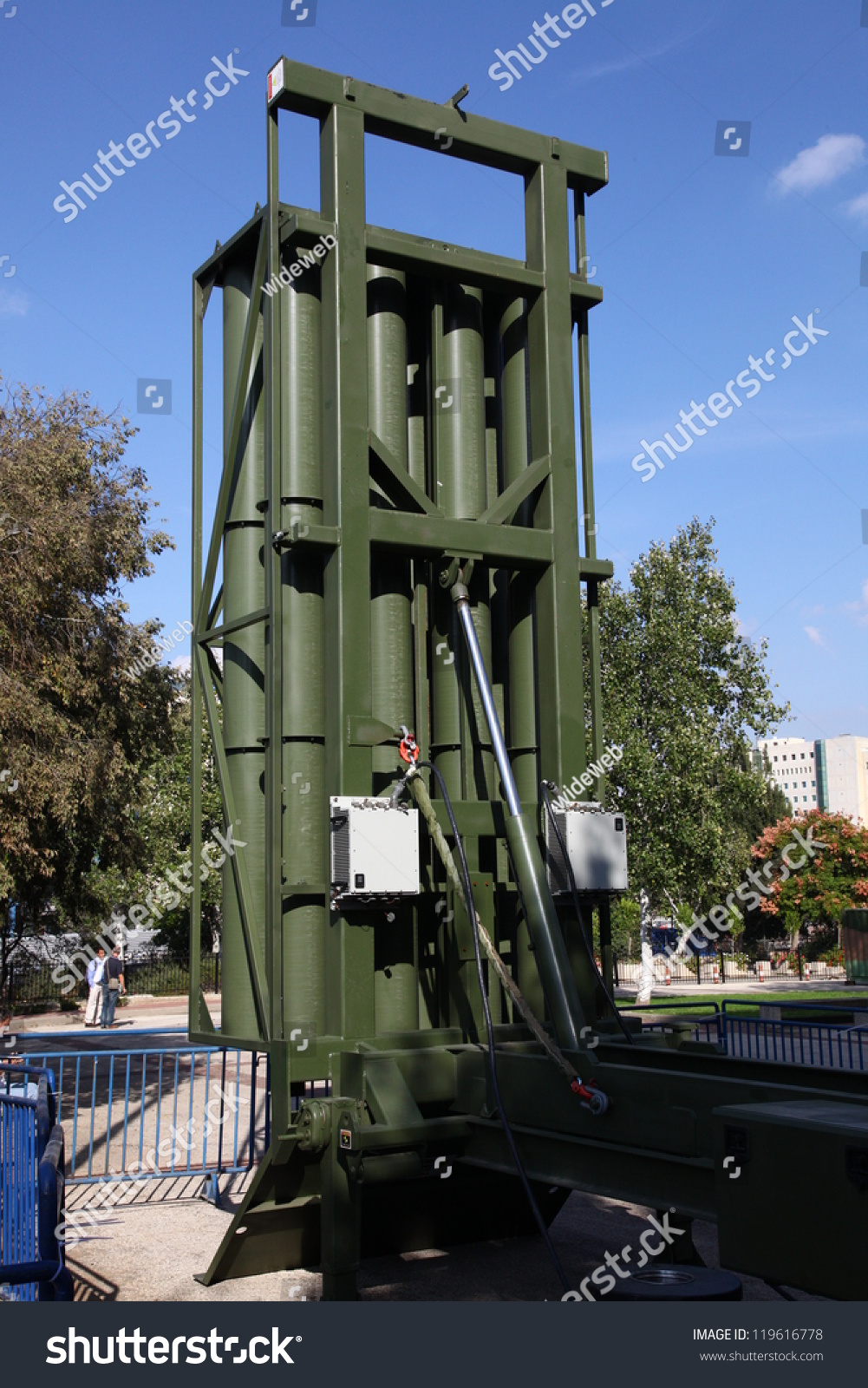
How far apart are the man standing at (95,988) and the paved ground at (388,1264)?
644 inches

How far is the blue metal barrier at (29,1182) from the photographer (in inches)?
202

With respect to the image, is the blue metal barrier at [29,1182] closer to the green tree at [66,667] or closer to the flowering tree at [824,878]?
the green tree at [66,667]

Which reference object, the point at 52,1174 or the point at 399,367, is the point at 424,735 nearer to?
the point at 399,367

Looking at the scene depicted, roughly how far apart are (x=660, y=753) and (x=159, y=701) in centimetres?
1749

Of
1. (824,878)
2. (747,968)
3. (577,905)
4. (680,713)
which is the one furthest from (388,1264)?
(747,968)

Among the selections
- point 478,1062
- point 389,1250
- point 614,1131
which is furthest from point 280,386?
point 389,1250

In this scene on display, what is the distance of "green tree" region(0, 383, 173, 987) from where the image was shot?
12617 millimetres

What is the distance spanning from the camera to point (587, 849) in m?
7.51

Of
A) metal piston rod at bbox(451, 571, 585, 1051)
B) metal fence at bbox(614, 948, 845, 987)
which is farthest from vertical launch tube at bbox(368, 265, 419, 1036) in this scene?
metal fence at bbox(614, 948, 845, 987)

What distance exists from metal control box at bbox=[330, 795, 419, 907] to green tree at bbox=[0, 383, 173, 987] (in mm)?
6463

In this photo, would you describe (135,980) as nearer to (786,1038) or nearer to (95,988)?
(95,988)

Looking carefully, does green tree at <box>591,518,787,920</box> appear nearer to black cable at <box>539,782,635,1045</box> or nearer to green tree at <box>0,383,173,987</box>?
green tree at <box>0,383,173,987</box>

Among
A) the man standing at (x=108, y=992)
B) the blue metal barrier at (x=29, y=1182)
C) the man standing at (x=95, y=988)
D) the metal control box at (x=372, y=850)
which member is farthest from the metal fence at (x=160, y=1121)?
the man standing at (x=108, y=992)

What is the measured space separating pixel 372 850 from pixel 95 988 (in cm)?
2044
